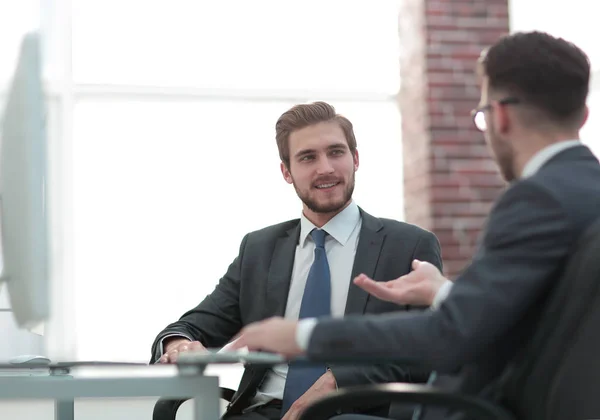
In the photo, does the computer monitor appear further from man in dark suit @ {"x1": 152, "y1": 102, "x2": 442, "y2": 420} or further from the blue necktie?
the blue necktie

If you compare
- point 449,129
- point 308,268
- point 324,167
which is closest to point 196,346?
point 308,268

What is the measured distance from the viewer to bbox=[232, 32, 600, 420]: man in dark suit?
50.7 inches

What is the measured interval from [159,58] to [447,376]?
2.81m

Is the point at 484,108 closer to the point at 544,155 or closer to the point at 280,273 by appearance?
the point at 544,155

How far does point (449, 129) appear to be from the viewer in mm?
3943

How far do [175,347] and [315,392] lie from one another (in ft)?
1.30

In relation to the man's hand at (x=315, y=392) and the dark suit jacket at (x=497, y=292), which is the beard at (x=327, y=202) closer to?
the man's hand at (x=315, y=392)

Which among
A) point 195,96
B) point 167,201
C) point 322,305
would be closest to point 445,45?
point 195,96

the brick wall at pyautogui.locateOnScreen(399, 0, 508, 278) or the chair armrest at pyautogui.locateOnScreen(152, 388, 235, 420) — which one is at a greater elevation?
the brick wall at pyautogui.locateOnScreen(399, 0, 508, 278)

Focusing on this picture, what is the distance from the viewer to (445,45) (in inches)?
157

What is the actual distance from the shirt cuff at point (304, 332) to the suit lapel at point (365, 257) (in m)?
1.01

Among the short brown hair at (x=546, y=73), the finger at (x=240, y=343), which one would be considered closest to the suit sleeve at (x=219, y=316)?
the finger at (x=240, y=343)

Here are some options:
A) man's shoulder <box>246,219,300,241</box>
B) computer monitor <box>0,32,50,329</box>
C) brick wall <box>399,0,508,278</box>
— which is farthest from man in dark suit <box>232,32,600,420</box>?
brick wall <box>399,0,508,278</box>

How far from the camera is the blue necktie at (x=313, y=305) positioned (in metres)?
2.32
